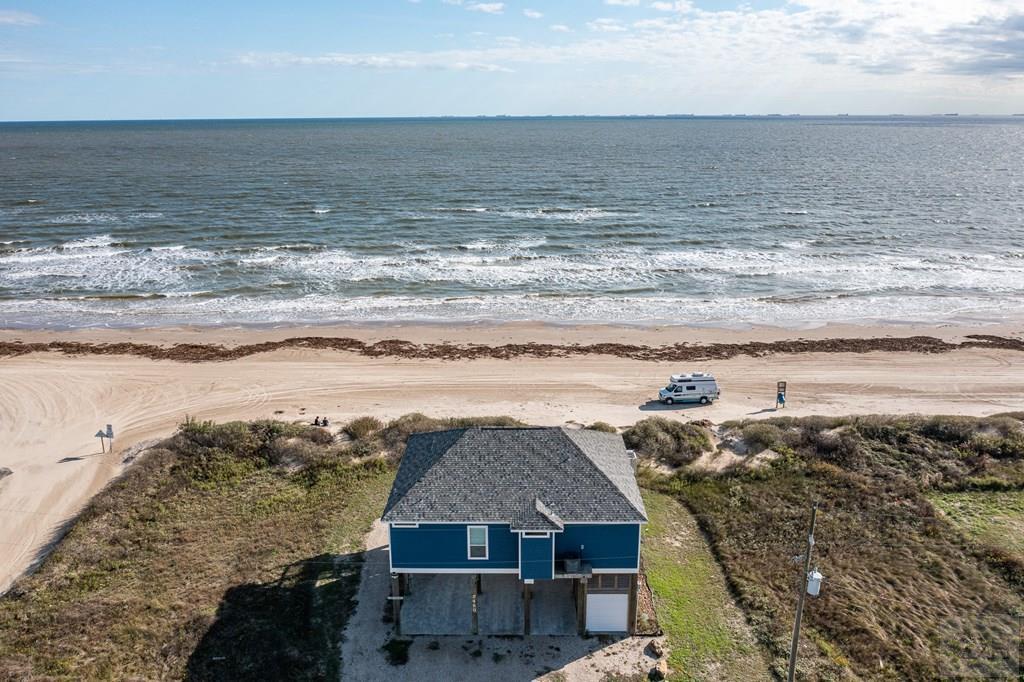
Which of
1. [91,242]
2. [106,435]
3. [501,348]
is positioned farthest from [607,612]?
[91,242]

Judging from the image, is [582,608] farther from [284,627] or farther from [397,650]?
[284,627]

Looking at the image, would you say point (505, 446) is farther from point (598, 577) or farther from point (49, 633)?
point (49, 633)

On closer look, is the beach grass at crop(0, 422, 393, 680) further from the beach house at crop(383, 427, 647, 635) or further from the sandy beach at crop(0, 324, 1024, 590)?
the sandy beach at crop(0, 324, 1024, 590)

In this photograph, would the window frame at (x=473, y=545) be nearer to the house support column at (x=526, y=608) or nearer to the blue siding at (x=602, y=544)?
the house support column at (x=526, y=608)

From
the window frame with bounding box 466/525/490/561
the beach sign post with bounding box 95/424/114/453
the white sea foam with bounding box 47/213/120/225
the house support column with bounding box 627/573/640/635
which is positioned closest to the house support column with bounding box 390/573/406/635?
the window frame with bounding box 466/525/490/561

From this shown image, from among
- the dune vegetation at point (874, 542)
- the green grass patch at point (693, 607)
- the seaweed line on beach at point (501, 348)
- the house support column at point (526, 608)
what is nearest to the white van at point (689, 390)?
the dune vegetation at point (874, 542)
